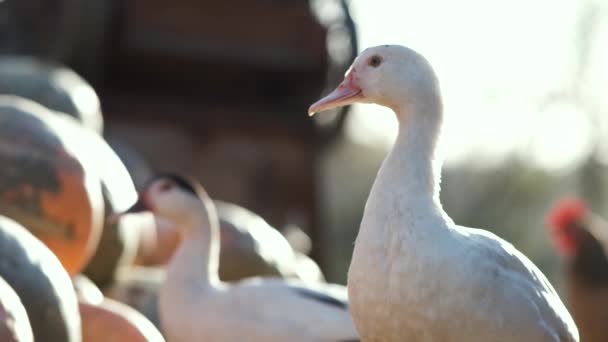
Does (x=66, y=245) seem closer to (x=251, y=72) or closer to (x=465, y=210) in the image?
(x=251, y=72)

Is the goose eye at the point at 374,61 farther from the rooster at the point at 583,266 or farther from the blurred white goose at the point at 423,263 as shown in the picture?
the rooster at the point at 583,266

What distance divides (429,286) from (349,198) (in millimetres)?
26317

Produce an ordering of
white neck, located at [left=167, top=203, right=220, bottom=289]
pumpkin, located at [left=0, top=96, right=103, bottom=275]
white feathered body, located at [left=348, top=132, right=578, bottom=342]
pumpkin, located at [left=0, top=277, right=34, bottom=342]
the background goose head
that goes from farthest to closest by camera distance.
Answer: the background goose head < white neck, located at [left=167, top=203, right=220, bottom=289] < pumpkin, located at [left=0, top=96, right=103, bottom=275] < white feathered body, located at [left=348, top=132, right=578, bottom=342] < pumpkin, located at [left=0, top=277, right=34, bottom=342]

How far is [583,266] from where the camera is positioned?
13062mm

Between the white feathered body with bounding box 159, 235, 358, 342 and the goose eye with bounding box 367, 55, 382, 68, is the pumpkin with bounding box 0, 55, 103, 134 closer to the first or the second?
the white feathered body with bounding box 159, 235, 358, 342

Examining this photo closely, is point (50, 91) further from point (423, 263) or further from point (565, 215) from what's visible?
point (565, 215)

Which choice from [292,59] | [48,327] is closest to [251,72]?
[292,59]

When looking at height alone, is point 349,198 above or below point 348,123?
below

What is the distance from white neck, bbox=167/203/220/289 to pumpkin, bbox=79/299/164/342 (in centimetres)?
122

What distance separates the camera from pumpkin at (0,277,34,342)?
12.5 ft

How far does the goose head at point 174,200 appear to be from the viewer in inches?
275

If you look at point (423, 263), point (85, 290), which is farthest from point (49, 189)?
point (423, 263)

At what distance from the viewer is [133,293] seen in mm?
7570

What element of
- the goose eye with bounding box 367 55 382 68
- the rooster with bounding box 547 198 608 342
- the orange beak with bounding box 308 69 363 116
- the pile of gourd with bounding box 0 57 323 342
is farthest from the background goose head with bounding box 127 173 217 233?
the rooster with bounding box 547 198 608 342
